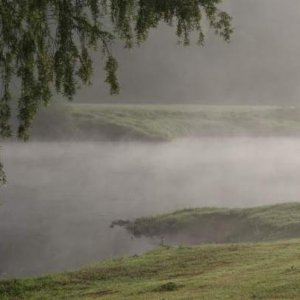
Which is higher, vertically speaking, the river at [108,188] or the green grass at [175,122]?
the green grass at [175,122]

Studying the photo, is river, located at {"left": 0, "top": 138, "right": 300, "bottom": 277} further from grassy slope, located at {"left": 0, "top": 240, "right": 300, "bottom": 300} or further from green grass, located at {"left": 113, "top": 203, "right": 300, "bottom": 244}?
grassy slope, located at {"left": 0, "top": 240, "right": 300, "bottom": 300}

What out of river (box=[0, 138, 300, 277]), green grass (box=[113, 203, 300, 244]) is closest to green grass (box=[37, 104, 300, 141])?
river (box=[0, 138, 300, 277])

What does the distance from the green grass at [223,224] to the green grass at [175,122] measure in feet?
296

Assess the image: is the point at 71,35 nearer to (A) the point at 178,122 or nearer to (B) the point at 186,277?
(B) the point at 186,277

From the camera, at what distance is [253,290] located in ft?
64.0

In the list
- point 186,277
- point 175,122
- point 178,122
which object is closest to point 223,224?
point 186,277

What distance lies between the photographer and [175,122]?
162m

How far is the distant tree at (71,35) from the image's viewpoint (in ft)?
55.8

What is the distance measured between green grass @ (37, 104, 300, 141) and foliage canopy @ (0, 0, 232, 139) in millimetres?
122626

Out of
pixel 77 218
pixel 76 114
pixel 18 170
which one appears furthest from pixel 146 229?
pixel 76 114

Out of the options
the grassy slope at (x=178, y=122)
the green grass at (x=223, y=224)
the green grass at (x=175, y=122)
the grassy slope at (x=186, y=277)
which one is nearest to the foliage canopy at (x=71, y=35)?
the grassy slope at (x=186, y=277)

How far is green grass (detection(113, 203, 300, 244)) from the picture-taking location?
143 feet

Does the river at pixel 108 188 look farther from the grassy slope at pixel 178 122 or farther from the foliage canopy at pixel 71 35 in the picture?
the foliage canopy at pixel 71 35

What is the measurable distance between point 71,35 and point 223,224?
3302cm
